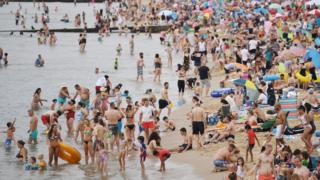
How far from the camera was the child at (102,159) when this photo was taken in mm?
18203

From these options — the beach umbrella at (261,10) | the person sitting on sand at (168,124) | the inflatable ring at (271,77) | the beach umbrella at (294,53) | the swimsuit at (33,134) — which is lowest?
the swimsuit at (33,134)

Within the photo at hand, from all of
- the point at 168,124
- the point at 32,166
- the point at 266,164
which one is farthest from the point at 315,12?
the point at 266,164

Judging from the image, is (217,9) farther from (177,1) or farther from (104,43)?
(177,1)

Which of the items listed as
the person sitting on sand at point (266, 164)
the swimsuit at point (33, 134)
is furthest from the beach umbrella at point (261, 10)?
the person sitting on sand at point (266, 164)

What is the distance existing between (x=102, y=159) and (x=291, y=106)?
5.05 metres

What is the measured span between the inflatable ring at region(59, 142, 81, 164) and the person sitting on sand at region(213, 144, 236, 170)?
372 centimetres

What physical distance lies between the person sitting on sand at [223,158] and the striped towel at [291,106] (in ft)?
11.5

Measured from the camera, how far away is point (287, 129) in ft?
62.1

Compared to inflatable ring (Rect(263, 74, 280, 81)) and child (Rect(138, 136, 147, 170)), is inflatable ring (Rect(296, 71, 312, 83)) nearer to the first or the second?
inflatable ring (Rect(263, 74, 280, 81))

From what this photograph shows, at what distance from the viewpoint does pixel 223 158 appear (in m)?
17.3

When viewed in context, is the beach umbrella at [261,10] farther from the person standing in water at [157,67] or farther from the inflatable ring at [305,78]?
the inflatable ring at [305,78]

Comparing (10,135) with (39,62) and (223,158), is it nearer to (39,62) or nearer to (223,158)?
(223,158)

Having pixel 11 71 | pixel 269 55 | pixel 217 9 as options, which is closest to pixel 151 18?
pixel 217 9

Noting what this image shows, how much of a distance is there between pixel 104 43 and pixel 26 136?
83.0 ft
